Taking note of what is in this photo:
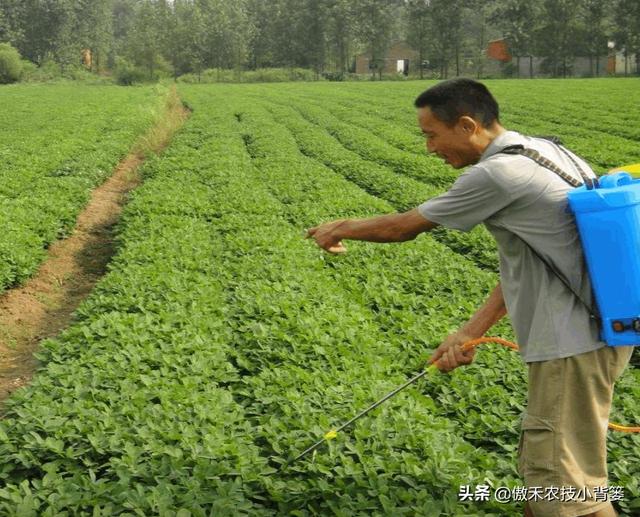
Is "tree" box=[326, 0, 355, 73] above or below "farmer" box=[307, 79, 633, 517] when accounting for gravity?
above

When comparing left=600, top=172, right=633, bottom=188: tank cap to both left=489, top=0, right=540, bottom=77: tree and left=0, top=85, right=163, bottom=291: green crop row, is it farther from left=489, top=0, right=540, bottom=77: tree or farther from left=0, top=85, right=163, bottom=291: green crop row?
left=489, top=0, right=540, bottom=77: tree

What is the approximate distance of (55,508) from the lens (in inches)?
164

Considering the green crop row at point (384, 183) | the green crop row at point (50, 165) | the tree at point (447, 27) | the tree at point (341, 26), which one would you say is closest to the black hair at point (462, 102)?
the green crop row at point (384, 183)

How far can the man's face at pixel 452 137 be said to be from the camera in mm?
3387

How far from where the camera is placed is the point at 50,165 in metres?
18.3

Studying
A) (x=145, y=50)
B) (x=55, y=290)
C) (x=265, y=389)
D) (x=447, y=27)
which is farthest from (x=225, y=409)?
(x=145, y=50)

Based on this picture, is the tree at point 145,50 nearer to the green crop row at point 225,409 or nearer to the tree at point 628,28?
the tree at point 628,28

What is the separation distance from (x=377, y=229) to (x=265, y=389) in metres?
2.71

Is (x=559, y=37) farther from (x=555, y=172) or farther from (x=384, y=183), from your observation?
(x=555, y=172)

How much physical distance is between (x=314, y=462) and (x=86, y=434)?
61.6 inches

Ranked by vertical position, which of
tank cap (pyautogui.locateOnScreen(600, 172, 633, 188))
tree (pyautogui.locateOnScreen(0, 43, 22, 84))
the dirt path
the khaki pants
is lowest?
the dirt path

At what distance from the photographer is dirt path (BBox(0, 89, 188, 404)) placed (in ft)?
27.1

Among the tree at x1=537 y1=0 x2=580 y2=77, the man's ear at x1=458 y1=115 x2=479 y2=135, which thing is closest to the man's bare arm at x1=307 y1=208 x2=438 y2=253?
the man's ear at x1=458 y1=115 x2=479 y2=135

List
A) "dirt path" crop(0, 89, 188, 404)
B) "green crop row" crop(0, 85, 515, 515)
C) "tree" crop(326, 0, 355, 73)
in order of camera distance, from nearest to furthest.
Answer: "green crop row" crop(0, 85, 515, 515)
"dirt path" crop(0, 89, 188, 404)
"tree" crop(326, 0, 355, 73)
